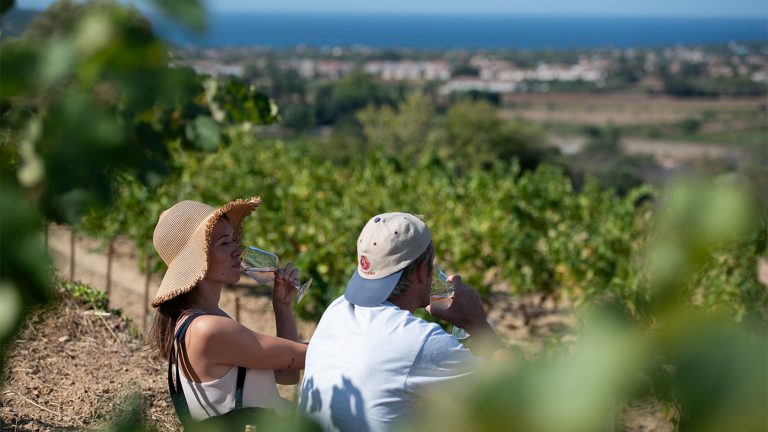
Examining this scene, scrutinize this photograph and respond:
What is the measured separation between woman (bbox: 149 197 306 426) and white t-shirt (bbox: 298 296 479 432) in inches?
10.0

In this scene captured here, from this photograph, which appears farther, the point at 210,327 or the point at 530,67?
the point at 530,67

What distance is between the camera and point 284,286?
2564 millimetres

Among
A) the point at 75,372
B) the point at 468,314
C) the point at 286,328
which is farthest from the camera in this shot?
the point at 75,372

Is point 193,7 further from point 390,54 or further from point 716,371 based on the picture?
point 390,54

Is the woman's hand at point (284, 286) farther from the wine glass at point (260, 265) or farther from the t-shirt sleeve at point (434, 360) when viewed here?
the t-shirt sleeve at point (434, 360)

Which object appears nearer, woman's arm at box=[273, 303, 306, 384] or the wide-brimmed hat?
the wide-brimmed hat

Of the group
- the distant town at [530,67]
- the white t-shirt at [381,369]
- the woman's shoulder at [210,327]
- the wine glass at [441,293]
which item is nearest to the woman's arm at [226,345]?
the woman's shoulder at [210,327]

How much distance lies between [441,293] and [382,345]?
0.34 m

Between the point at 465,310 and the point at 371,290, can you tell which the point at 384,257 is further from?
the point at 465,310

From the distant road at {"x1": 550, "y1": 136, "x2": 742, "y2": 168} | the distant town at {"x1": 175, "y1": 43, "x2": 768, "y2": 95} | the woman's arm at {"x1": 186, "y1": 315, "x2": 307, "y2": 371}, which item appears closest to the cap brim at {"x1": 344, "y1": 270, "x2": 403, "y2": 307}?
the woman's arm at {"x1": 186, "y1": 315, "x2": 307, "y2": 371}

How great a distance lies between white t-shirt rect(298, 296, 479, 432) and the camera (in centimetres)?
199

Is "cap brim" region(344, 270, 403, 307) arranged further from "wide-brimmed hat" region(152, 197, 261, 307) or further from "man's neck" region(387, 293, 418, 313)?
"wide-brimmed hat" region(152, 197, 261, 307)

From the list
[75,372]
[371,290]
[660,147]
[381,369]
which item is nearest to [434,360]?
[381,369]

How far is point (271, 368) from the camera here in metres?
2.33
